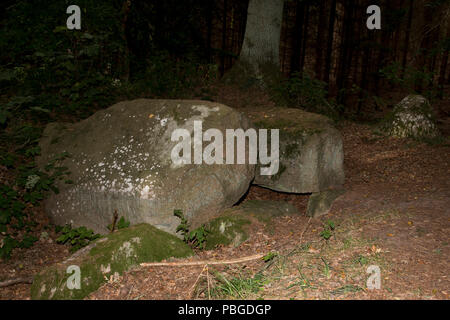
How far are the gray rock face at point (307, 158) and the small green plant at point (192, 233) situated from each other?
1.65 m

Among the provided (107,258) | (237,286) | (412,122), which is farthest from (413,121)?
(107,258)

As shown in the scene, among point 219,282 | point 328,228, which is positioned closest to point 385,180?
point 328,228

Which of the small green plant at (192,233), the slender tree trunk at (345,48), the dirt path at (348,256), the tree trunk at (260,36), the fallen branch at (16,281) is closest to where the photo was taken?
the dirt path at (348,256)

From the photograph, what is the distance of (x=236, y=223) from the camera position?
4.44m

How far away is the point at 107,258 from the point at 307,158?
11.0 feet

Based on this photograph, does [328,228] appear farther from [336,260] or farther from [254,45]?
[254,45]

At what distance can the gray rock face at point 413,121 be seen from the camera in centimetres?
754

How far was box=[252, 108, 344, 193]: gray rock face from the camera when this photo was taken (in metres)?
5.27

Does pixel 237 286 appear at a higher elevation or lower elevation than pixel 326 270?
lower

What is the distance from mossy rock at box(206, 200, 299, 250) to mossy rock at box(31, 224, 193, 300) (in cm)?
75

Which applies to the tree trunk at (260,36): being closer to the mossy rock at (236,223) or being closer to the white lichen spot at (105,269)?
the mossy rock at (236,223)

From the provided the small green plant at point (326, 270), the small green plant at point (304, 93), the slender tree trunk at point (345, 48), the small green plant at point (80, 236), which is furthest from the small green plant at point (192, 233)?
the slender tree trunk at point (345, 48)

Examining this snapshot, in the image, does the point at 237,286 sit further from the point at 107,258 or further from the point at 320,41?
the point at 320,41

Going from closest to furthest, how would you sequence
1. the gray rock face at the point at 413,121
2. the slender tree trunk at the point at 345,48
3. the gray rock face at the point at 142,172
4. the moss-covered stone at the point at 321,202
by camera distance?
the gray rock face at the point at 142,172, the moss-covered stone at the point at 321,202, the gray rock face at the point at 413,121, the slender tree trunk at the point at 345,48
